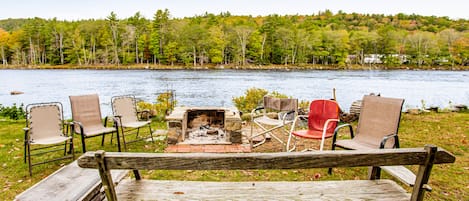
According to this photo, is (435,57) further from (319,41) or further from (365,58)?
(319,41)

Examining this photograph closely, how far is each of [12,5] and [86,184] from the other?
152ft

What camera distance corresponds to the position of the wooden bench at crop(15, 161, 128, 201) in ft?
5.76

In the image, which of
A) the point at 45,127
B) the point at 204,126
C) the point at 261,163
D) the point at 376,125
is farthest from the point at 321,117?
the point at 45,127

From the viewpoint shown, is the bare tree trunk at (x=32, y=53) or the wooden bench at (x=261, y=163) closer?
the wooden bench at (x=261, y=163)

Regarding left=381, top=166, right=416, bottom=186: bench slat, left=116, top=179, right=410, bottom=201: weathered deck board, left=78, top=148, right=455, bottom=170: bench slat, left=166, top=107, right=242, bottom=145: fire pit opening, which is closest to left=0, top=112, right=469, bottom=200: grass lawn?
left=166, top=107, right=242, bottom=145: fire pit opening

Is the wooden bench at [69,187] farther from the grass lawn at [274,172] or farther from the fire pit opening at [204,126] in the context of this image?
the fire pit opening at [204,126]

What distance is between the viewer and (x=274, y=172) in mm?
3518

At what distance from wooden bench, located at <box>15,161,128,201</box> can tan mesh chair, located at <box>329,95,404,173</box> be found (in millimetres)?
2398

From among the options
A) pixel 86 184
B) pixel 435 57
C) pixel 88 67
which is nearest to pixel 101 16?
pixel 88 67

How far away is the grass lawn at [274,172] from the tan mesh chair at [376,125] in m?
0.38

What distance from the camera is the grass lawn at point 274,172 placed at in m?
3.06

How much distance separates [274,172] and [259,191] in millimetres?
1803

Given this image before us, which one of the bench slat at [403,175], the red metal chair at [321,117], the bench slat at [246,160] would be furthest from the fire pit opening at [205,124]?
the bench slat at [246,160]

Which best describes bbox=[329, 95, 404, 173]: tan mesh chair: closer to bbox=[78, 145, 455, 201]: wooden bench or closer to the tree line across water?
bbox=[78, 145, 455, 201]: wooden bench
